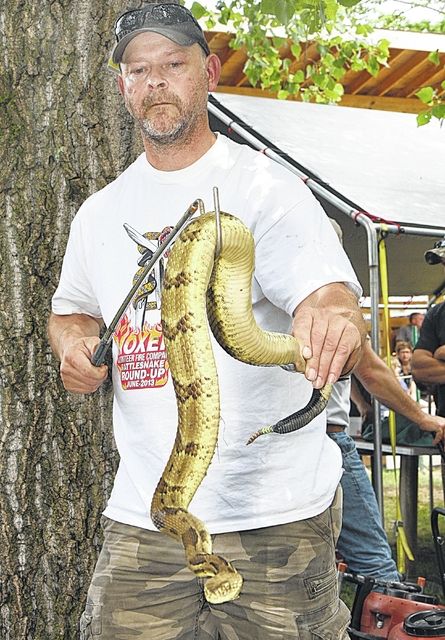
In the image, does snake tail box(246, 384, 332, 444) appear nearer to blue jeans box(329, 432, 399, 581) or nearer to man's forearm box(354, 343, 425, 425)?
man's forearm box(354, 343, 425, 425)

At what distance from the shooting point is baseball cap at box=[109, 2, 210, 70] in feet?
7.07

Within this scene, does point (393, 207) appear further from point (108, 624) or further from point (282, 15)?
point (108, 624)

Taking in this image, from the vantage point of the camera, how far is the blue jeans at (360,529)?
4477mm

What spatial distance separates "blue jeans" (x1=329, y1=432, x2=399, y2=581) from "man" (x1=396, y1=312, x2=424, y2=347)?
6290 mm

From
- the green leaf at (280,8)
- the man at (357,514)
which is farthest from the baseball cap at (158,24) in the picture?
the man at (357,514)

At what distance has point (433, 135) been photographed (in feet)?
23.8

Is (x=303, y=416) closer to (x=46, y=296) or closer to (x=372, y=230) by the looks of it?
(x=46, y=296)

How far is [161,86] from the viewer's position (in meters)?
2.15

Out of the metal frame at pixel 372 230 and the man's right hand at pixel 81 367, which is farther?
the metal frame at pixel 372 230

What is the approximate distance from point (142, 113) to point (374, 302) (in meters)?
2.95

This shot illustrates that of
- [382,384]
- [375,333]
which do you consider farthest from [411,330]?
[382,384]

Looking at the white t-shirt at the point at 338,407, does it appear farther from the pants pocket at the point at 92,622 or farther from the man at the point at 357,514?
the pants pocket at the point at 92,622

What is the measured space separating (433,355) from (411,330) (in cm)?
542

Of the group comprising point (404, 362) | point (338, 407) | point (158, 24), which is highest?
point (158, 24)
